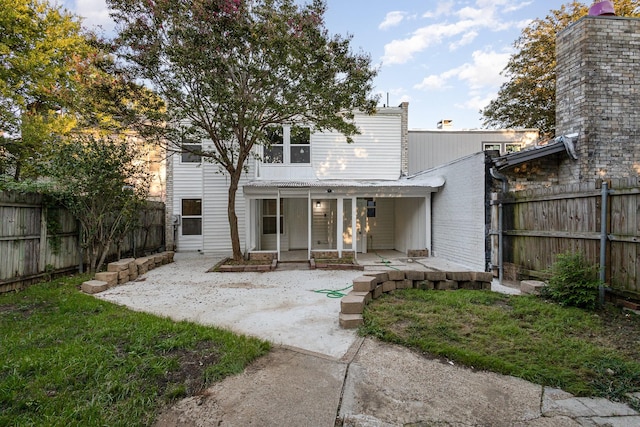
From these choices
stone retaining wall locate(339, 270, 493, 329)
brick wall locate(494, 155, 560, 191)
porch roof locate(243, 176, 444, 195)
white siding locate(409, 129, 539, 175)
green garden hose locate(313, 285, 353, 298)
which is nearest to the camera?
stone retaining wall locate(339, 270, 493, 329)

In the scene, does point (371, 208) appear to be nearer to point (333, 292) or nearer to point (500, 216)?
point (500, 216)

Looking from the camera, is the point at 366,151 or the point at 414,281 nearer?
the point at 414,281

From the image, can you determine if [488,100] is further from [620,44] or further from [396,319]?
[396,319]

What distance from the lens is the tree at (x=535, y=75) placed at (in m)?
16.2

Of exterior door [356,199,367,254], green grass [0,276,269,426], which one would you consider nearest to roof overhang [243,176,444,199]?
exterior door [356,199,367,254]

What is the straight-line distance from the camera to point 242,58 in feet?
27.1

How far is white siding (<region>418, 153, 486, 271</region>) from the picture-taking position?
26.0 feet

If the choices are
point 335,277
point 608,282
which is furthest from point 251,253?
point 608,282

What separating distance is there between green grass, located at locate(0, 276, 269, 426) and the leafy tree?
10.6 ft

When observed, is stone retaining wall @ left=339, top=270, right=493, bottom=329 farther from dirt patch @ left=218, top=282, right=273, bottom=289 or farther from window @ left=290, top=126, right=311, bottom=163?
window @ left=290, top=126, right=311, bottom=163

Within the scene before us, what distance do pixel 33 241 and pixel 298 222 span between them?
816 cm

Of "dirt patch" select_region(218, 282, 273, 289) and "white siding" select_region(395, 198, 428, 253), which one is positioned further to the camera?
"white siding" select_region(395, 198, 428, 253)

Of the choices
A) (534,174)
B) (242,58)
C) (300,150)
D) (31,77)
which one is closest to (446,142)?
(300,150)

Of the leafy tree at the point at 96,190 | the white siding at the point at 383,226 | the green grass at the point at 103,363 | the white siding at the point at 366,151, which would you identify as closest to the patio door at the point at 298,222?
the white siding at the point at 366,151
